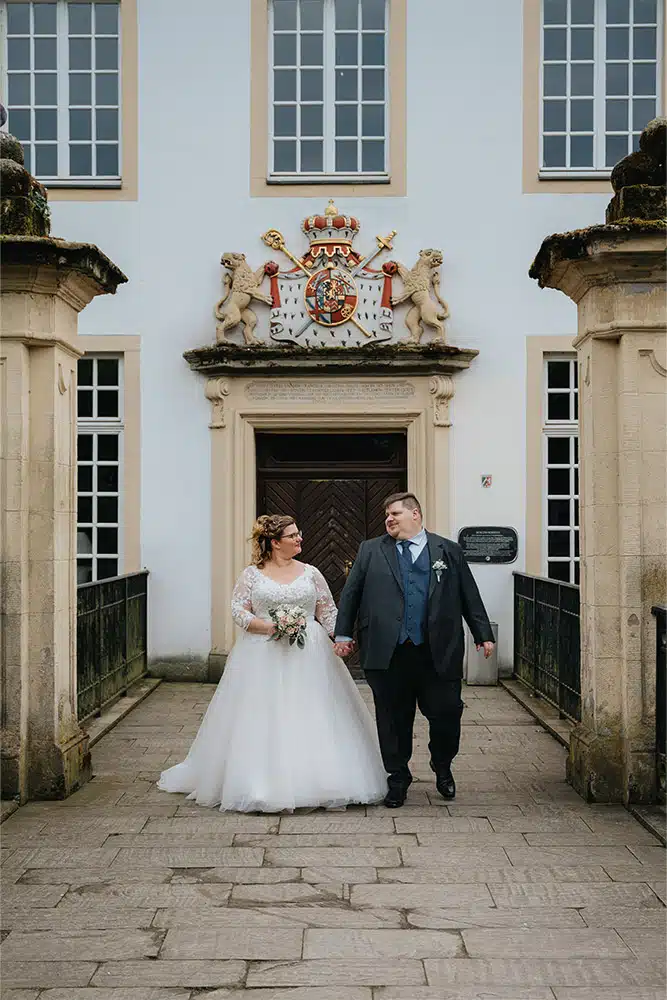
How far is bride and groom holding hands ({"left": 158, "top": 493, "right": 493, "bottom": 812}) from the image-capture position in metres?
7.09

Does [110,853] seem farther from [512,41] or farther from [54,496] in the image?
[512,41]

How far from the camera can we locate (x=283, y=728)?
7.19 m

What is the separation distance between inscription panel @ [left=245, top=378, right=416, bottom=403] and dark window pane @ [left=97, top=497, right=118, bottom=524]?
1.81m

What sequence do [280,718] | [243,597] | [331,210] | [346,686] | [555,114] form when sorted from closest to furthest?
[280,718] → [346,686] → [243,597] → [331,210] → [555,114]

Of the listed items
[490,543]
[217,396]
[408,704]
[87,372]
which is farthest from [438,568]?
[87,372]

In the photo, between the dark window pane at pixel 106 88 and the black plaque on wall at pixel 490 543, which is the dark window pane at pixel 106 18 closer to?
the dark window pane at pixel 106 88

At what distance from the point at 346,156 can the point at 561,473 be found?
389 centimetres

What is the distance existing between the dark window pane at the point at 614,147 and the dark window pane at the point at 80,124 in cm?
524

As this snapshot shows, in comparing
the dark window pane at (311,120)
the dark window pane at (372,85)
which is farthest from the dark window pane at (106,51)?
the dark window pane at (372,85)

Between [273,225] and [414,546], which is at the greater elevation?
[273,225]

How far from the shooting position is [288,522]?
24.7 feet

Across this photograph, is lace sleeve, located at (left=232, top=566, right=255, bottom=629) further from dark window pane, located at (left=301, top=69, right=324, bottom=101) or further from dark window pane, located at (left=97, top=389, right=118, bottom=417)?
dark window pane, located at (left=301, top=69, right=324, bottom=101)

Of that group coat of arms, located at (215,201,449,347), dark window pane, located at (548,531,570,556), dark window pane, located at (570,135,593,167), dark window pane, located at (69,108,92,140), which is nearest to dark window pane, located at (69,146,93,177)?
dark window pane, located at (69,108,92,140)

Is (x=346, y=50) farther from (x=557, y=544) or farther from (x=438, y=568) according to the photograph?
(x=438, y=568)
